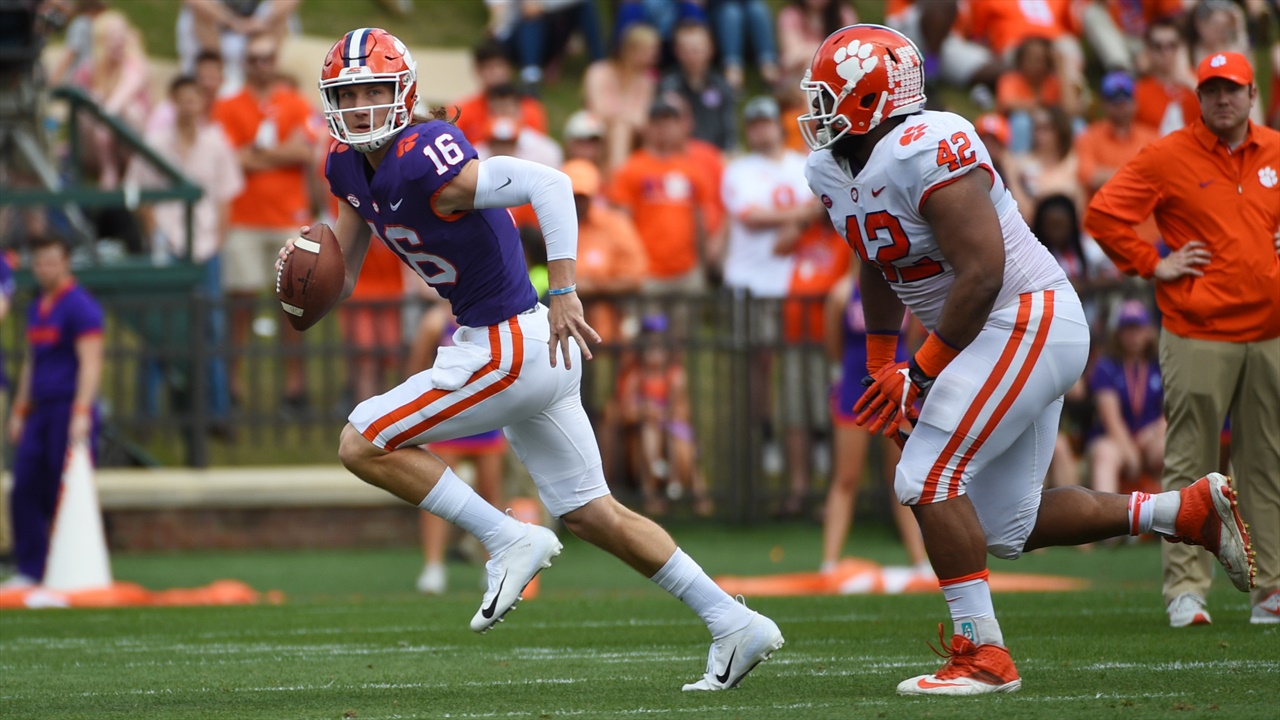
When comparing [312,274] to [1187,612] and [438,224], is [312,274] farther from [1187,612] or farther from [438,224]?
[1187,612]

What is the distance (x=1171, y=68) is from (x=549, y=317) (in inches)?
389

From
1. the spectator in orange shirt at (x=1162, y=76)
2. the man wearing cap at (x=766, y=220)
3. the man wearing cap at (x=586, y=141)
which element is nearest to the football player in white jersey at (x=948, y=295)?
the man wearing cap at (x=766, y=220)

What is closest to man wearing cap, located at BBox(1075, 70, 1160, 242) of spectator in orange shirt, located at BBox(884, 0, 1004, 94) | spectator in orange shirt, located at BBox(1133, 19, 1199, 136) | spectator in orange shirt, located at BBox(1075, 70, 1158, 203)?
spectator in orange shirt, located at BBox(1075, 70, 1158, 203)

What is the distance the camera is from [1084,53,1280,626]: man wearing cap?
7445 millimetres

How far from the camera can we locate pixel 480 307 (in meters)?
6.09

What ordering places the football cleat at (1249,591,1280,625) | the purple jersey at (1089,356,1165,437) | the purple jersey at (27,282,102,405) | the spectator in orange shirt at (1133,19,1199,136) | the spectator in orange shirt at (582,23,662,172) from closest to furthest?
the football cleat at (1249,591,1280,625)
the purple jersey at (27,282,102,405)
the purple jersey at (1089,356,1165,437)
the spectator in orange shirt at (1133,19,1199,136)
the spectator in orange shirt at (582,23,662,172)

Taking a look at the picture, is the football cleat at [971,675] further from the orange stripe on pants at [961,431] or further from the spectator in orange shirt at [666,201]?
the spectator in orange shirt at [666,201]

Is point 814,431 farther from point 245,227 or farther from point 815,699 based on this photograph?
point 815,699

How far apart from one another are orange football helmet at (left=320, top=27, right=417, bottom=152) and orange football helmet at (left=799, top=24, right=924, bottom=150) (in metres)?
1.39

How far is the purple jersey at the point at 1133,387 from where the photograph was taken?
39.0ft

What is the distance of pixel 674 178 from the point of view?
1382 centimetres

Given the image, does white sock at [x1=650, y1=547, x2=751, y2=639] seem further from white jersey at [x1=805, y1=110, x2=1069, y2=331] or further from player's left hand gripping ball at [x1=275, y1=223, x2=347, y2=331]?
player's left hand gripping ball at [x1=275, y1=223, x2=347, y2=331]

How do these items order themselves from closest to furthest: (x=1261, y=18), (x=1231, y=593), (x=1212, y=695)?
1. (x=1212, y=695)
2. (x=1231, y=593)
3. (x=1261, y=18)

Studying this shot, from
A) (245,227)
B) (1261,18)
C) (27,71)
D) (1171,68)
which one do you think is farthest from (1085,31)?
(27,71)
